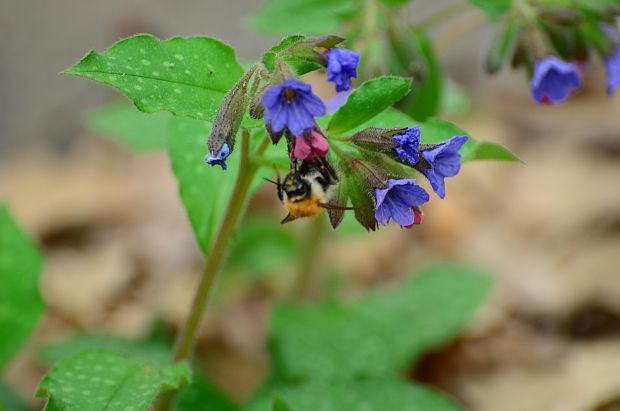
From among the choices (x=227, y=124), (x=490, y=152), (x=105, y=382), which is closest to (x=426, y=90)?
(x=490, y=152)

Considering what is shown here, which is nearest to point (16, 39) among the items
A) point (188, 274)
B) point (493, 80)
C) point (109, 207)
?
point (109, 207)

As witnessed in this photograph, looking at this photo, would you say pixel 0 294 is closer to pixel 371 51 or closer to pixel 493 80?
pixel 371 51

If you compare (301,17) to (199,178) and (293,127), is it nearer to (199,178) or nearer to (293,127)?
(199,178)

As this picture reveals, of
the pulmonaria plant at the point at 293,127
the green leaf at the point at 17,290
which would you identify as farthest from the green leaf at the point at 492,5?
the green leaf at the point at 17,290

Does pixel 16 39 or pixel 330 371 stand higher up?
pixel 16 39

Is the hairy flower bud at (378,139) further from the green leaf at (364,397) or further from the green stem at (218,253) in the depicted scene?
the green leaf at (364,397)

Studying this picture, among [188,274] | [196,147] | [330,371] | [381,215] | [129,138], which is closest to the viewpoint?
[381,215]

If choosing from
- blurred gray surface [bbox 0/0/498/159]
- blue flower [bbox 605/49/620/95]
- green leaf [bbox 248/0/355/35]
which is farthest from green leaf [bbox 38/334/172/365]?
blurred gray surface [bbox 0/0/498/159]
